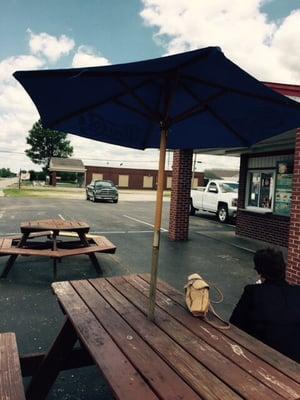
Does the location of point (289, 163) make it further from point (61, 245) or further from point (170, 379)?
point (170, 379)

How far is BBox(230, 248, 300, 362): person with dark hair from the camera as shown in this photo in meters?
2.45

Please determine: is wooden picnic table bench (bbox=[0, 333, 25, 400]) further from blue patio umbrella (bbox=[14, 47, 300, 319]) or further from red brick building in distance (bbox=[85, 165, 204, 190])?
red brick building in distance (bbox=[85, 165, 204, 190])

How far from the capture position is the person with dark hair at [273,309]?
8.03ft

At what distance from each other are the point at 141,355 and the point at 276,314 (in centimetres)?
94

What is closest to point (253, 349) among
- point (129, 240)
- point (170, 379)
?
point (170, 379)

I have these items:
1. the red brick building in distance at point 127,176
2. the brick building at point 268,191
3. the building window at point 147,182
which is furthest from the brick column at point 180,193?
the building window at point 147,182

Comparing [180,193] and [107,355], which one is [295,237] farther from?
[180,193]

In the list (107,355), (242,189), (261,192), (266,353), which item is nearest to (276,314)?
(266,353)

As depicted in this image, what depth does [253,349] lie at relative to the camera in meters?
2.41

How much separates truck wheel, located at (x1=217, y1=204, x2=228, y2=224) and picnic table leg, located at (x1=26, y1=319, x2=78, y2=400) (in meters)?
15.0

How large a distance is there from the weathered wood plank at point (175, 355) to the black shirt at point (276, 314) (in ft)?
1.92

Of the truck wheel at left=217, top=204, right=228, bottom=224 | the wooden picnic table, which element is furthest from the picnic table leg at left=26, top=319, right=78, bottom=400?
the truck wheel at left=217, top=204, right=228, bottom=224

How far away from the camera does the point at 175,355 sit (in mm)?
2303

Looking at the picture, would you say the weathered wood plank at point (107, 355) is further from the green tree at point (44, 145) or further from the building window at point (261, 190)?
the green tree at point (44, 145)
